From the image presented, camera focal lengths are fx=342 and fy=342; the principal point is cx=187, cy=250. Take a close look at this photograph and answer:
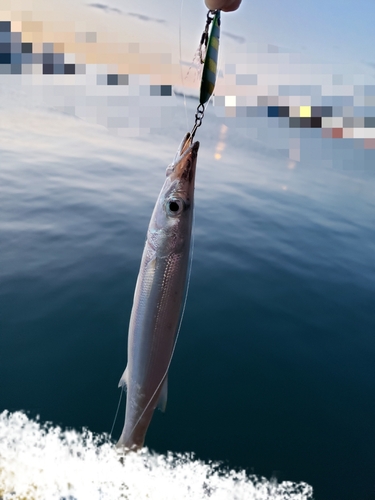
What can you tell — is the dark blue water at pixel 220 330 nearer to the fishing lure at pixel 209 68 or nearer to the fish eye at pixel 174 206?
the fish eye at pixel 174 206

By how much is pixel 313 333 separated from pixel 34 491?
17.0 feet

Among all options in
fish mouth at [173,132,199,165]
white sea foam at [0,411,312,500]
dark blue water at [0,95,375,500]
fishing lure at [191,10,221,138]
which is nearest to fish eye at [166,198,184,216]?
fish mouth at [173,132,199,165]

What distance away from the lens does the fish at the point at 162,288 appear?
2963 mm

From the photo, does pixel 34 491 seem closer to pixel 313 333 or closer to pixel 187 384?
pixel 187 384

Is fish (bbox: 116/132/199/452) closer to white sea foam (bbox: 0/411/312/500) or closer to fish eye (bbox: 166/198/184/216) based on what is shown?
fish eye (bbox: 166/198/184/216)

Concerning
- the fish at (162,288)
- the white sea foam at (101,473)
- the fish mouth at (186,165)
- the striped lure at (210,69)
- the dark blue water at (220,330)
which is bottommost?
the white sea foam at (101,473)

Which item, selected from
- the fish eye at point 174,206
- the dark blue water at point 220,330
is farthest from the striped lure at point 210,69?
the dark blue water at point 220,330

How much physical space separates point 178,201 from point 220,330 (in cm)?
399

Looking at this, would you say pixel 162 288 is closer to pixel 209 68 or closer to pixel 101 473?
pixel 209 68

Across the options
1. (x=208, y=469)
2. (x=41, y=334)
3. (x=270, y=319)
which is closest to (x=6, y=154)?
(x=41, y=334)

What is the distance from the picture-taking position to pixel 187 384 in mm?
5348

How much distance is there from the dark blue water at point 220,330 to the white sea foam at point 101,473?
0.51 ft

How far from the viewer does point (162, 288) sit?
296 centimetres

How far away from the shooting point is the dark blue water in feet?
15.6
